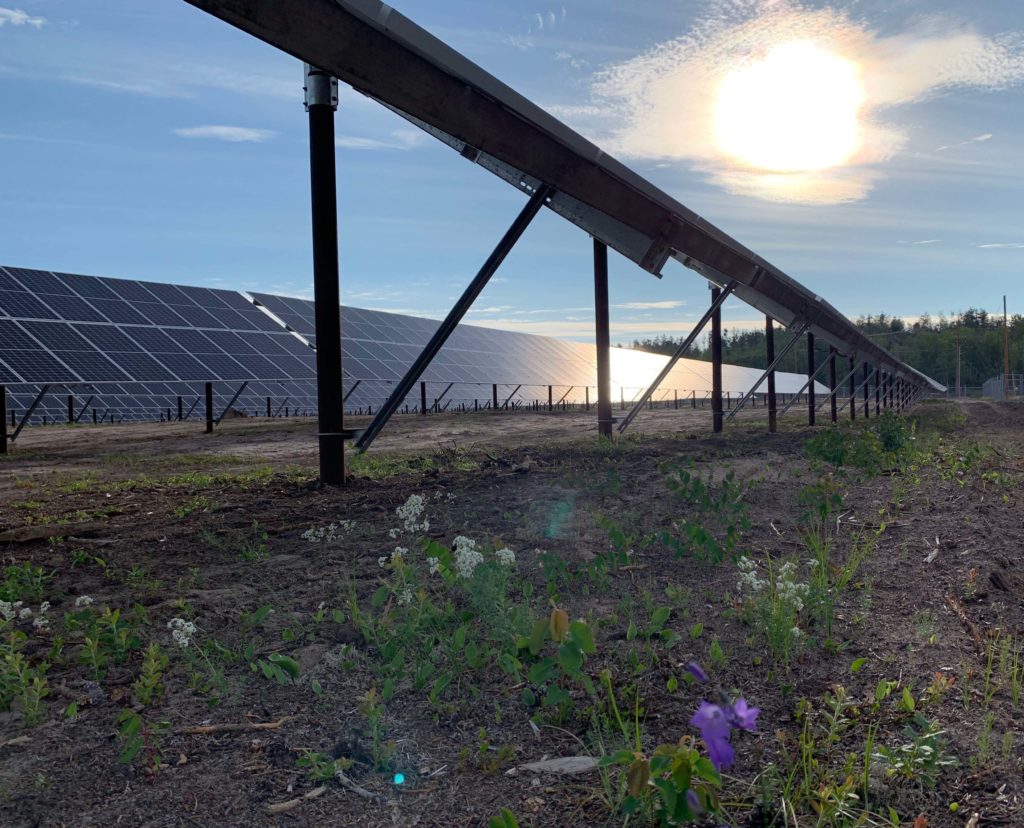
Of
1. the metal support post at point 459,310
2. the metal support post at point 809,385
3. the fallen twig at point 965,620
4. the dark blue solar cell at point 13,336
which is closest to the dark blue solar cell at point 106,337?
the dark blue solar cell at point 13,336

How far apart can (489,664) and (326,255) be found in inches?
165

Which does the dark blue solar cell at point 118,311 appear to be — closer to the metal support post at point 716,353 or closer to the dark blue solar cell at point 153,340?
the dark blue solar cell at point 153,340

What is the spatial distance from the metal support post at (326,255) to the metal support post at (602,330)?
4.51 metres

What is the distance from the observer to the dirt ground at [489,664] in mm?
1881

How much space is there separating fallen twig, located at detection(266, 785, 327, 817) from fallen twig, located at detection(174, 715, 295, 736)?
1.13 feet

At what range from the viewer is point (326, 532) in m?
4.31

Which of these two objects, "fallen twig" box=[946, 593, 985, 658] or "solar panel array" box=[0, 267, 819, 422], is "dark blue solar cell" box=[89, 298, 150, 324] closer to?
"solar panel array" box=[0, 267, 819, 422]

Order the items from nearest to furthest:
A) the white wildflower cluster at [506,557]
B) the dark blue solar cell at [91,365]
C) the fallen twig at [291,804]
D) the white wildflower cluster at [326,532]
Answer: the fallen twig at [291,804]
the white wildflower cluster at [506,557]
the white wildflower cluster at [326,532]
the dark blue solar cell at [91,365]

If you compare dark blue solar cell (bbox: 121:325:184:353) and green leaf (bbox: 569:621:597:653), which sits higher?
dark blue solar cell (bbox: 121:325:184:353)

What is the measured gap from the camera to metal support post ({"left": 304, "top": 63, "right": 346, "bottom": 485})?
19.6ft

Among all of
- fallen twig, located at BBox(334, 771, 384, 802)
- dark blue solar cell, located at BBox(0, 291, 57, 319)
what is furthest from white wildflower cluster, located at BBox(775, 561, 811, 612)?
dark blue solar cell, located at BBox(0, 291, 57, 319)

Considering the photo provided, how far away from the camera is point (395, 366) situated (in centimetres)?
2753

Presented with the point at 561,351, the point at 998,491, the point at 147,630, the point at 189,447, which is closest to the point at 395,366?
the point at 189,447

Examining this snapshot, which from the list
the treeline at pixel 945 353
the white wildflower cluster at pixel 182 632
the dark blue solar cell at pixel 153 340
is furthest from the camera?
the treeline at pixel 945 353
